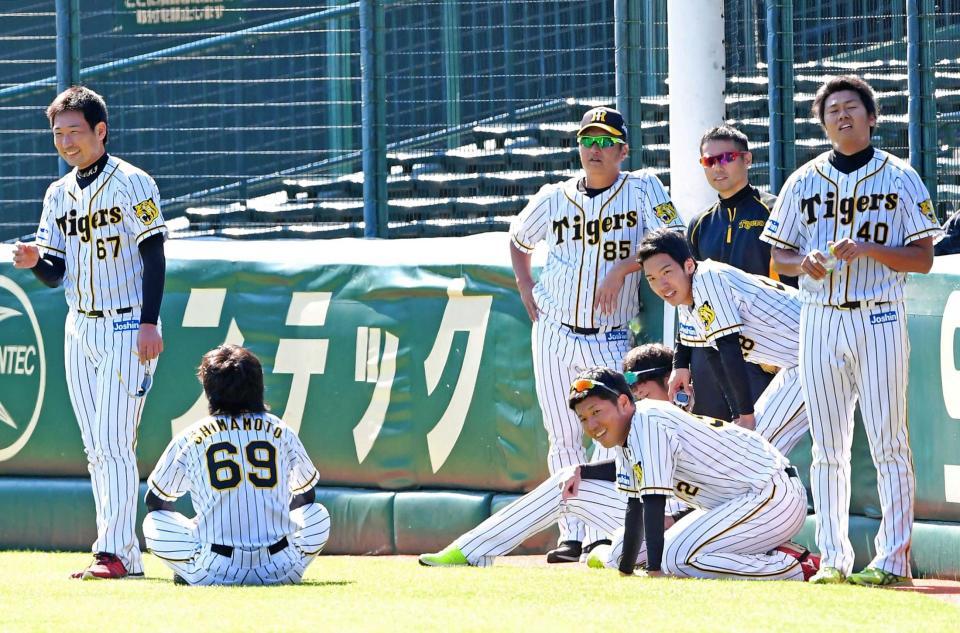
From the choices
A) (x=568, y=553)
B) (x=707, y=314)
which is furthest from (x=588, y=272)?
(x=568, y=553)

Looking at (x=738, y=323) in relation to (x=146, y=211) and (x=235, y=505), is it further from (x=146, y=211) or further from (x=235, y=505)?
(x=146, y=211)

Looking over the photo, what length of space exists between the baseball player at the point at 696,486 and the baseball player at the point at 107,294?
1.87 metres

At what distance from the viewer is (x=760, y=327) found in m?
6.61

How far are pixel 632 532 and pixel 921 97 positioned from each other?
3.63 meters

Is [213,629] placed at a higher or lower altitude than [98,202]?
lower

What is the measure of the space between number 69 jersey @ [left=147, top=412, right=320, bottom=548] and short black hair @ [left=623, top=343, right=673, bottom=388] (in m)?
1.59

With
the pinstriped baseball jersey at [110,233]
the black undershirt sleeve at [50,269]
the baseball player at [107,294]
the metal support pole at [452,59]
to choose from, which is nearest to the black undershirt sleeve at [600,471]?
the baseball player at [107,294]

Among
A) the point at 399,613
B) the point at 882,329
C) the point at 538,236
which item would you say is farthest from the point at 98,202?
the point at 882,329

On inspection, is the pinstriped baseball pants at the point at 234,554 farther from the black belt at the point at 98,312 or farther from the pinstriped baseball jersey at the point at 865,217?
the pinstriped baseball jersey at the point at 865,217

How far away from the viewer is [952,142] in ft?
28.6

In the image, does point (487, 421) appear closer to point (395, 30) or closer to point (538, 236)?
point (538, 236)

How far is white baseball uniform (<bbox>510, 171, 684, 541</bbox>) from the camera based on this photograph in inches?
284

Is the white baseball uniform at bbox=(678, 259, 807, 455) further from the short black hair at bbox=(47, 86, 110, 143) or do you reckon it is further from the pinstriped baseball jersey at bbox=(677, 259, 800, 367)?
Result: the short black hair at bbox=(47, 86, 110, 143)

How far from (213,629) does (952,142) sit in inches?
211
